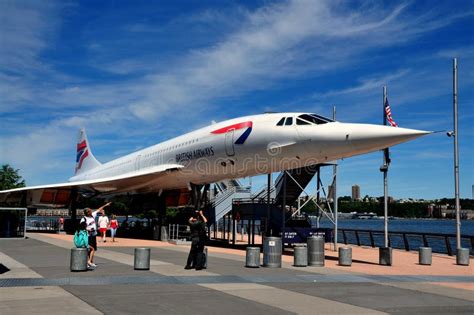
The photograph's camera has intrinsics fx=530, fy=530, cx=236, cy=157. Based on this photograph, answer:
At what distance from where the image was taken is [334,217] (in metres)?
21.5

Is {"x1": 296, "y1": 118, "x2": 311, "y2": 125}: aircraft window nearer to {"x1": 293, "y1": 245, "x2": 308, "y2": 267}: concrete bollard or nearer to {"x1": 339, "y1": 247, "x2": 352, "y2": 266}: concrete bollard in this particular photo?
{"x1": 339, "y1": 247, "x2": 352, "y2": 266}: concrete bollard

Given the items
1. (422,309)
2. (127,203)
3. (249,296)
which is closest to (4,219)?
(127,203)

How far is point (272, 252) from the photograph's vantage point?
13523 millimetres

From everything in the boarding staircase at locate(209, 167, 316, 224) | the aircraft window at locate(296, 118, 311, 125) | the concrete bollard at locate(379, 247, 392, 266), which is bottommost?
the concrete bollard at locate(379, 247, 392, 266)

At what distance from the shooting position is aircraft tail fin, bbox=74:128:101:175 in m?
42.1

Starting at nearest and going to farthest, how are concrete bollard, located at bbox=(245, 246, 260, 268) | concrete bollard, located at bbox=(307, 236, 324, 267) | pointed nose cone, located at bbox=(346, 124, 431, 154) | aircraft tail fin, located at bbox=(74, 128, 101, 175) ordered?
concrete bollard, located at bbox=(245, 246, 260, 268) → concrete bollard, located at bbox=(307, 236, 324, 267) → pointed nose cone, located at bbox=(346, 124, 431, 154) → aircraft tail fin, located at bbox=(74, 128, 101, 175)

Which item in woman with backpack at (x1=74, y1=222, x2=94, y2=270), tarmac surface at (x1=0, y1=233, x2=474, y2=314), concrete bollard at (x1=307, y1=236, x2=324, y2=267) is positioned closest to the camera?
tarmac surface at (x1=0, y1=233, x2=474, y2=314)

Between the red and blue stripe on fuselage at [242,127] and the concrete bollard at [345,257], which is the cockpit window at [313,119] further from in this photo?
the concrete bollard at [345,257]

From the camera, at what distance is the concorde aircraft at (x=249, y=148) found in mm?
15258

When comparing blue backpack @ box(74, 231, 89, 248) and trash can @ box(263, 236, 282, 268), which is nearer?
blue backpack @ box(74, 231, 89, 248)

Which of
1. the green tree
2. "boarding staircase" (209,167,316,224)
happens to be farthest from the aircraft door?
the green tree

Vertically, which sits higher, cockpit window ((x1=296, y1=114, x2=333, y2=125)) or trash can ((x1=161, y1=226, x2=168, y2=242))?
cockpit window ((x1=296, y1=114, x2=333, y2=125))

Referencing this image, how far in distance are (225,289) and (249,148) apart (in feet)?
30.3

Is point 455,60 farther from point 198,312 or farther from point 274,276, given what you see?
point 198,312
